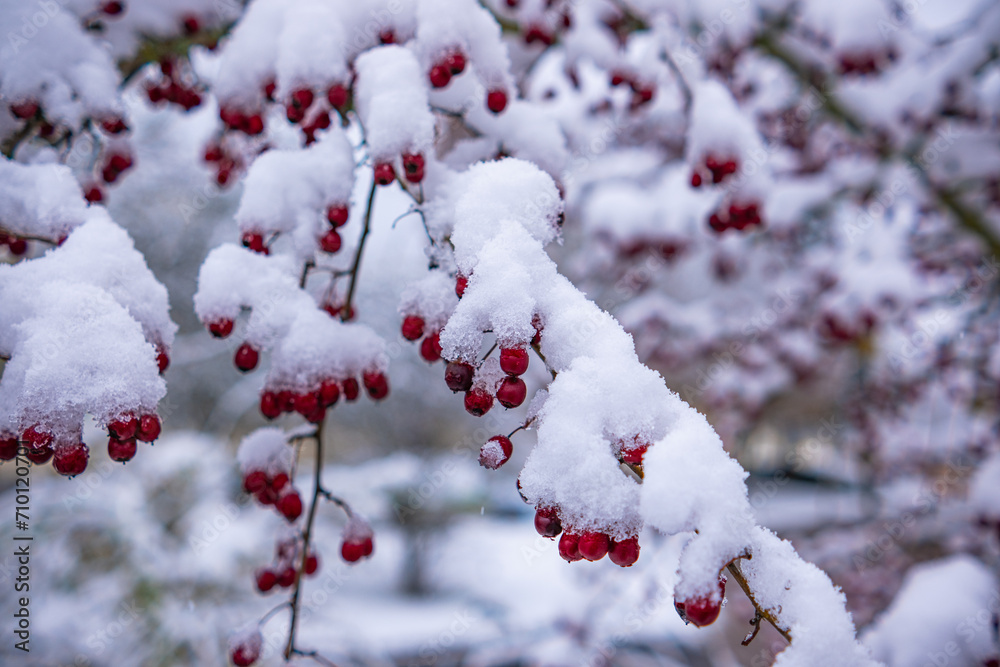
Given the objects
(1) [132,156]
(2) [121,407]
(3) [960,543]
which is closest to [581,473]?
(2) [121,407]

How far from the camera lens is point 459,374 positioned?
861 mm

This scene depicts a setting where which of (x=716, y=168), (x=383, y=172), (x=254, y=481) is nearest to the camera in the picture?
(x=383, y=172)

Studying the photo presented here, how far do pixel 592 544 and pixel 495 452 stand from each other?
0.66 ft

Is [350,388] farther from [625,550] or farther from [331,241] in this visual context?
[625,550]

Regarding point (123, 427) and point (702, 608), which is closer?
point (702, 608)

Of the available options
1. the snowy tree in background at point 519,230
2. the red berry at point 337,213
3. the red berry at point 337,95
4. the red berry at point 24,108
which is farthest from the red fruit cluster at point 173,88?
the red berry at point 337,213

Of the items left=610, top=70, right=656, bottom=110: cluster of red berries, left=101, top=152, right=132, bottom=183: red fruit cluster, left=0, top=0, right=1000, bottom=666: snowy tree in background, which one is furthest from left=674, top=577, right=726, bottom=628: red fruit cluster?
left=101, top=152, right=132, bottom=183: red fruit cluster

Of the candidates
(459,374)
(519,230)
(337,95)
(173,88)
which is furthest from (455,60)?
(173,88)

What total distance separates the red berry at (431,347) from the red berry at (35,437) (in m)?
0.63

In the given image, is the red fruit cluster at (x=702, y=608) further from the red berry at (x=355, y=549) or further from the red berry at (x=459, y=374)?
the red berry at (x=355, y=549)

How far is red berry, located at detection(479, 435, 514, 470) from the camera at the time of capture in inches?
32.6

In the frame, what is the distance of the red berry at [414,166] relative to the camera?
1042 millimetres

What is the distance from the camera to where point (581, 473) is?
74 cm

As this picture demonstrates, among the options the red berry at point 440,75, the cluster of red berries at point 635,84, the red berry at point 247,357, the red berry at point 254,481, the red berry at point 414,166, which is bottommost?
the red berry at point 254,481
